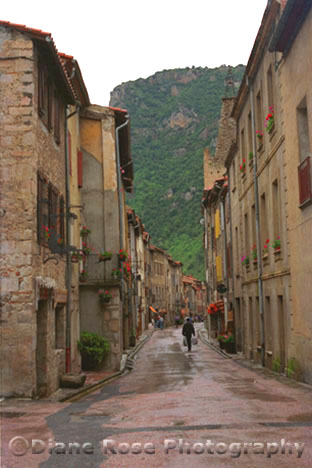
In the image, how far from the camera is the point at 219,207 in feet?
118

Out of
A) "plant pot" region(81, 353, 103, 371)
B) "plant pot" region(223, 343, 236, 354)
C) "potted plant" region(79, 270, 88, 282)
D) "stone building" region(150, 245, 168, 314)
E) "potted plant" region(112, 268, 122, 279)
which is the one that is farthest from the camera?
"stone building" region(150, 245, 168, 314)

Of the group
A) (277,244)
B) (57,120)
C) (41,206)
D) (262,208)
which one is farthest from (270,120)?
(41,206)

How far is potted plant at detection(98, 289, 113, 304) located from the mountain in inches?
3529

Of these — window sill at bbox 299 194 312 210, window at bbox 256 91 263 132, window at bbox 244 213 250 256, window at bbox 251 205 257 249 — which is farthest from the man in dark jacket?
window sill at bbox 299 194 312 210

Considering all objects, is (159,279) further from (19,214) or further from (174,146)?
(174,146)

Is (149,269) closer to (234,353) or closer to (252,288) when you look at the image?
(234,353)

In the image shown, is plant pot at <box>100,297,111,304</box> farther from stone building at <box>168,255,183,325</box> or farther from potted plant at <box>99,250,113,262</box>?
stone building at <box>168,255,183,325</box>

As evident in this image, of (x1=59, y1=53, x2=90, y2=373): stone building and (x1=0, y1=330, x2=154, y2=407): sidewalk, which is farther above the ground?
(x1=59, y1=53, x2=90, y2=373): stone building

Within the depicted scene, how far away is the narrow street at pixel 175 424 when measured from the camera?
6.58 m

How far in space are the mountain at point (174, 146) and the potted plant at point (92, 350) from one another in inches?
3548

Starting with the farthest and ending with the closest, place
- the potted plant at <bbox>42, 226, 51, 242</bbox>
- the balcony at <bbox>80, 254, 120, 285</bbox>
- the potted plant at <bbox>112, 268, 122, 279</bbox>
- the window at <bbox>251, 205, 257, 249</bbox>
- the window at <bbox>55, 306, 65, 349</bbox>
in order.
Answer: the window at <bbox>251, 205, 257, 249</bbox>, the balcony at <bbox>80, 254, 120, 285</bbox>, the potted plant at <bbox>112, 268, 122, 279</bbox>, the window at <bbox>55, 306, 65, 349</bbox>, the potted plant at <bbox>42, 226, 51, 242</bbox>

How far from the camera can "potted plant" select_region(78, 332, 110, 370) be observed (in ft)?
63.6

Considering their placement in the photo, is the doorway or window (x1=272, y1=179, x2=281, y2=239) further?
window (x1=272, y1=179, x2=281, y2=239)

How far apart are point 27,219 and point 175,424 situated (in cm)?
591
